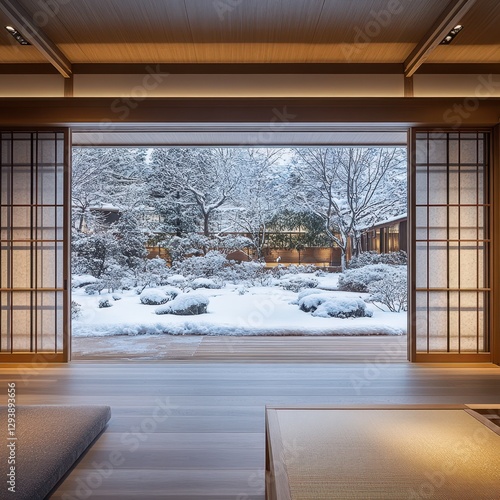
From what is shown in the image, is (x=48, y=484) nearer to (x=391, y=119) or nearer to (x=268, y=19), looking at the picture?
(x=268, y=19)

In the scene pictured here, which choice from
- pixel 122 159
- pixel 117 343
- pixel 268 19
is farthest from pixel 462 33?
pixel 122 159

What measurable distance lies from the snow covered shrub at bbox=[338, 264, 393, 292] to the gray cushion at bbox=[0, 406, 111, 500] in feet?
16.7

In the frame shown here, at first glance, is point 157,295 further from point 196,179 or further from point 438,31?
point 438,31

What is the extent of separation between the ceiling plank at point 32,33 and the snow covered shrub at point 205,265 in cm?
393

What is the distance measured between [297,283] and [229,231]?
59.5 inches

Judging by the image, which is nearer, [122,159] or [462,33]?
[462,33]

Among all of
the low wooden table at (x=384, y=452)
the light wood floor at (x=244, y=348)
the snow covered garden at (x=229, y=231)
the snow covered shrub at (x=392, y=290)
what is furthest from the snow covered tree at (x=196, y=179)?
the low wooden table at (x=384, y=452)

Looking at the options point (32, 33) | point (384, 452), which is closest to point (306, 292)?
point (32, 33)

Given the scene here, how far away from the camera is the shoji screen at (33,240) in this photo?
3.57 meters

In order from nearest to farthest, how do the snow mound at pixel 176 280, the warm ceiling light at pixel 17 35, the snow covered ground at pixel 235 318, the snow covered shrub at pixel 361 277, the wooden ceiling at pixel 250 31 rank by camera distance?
the wooden ceiling at pixel 250 31 < the warm ceiling light at pixel 17 35 < the snow covered ground at pixel 235 318 < the snow covered shrub at pixel 361 277 < the snow mound at pixel 176 280

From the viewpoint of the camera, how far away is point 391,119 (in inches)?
133

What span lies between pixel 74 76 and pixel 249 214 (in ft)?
12.7

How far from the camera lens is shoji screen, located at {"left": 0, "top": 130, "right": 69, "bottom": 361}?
3568 mm

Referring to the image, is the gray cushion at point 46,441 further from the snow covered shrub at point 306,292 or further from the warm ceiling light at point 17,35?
the snow covered shrub at point 306,292
